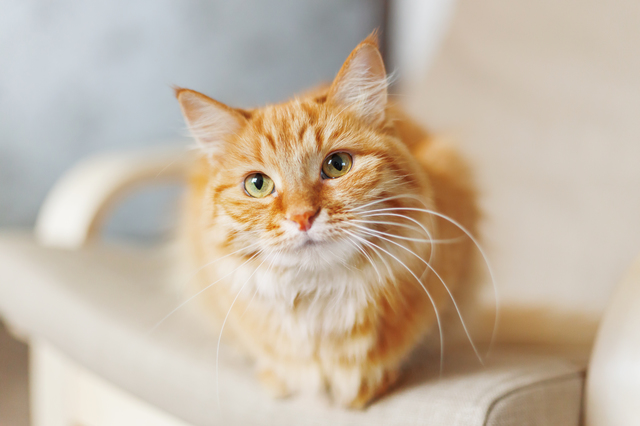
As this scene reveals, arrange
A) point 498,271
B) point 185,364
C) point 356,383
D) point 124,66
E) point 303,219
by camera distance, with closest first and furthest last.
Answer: point 303,219 < point 356,383 < point 185,364 < point 498,271 < point 124,66

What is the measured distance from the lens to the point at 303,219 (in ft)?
2.08

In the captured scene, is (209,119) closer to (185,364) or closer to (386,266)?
(386,266)

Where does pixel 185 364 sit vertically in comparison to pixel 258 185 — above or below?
below

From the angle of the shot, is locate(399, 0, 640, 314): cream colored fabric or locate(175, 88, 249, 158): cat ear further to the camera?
locate(399, 0, 640, 314): cream colored fabric

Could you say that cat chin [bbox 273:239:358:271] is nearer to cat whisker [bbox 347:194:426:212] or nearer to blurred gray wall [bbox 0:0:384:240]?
cat whisker [bbox 347:194:426:212]

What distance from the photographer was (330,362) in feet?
2.53

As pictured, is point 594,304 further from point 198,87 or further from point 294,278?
point 198,87

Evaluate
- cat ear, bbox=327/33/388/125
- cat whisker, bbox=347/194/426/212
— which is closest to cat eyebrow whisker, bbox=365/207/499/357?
cat whisker, bbox=347/194/426/212

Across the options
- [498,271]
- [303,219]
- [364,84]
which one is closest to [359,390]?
[303,219]

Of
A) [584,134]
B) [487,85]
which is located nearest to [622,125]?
[584,134]

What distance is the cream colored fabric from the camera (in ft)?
3.97

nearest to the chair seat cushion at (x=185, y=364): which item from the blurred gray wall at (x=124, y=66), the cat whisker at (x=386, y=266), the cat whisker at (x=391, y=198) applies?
the cat whisker at (x=386, y=266)

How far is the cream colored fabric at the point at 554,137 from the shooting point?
3.97ft

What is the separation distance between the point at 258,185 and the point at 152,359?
0.45 m
